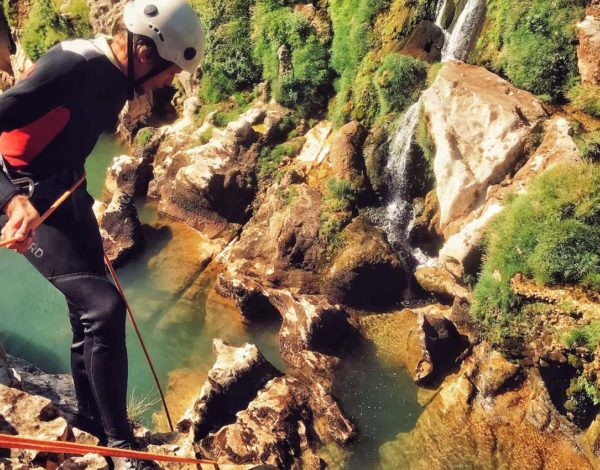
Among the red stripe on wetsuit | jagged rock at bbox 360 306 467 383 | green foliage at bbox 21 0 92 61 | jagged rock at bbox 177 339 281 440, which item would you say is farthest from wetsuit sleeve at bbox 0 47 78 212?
green foliage at bbox 21 0 92 61

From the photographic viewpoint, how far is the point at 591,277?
8.40 m

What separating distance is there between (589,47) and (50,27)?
61.7 ft

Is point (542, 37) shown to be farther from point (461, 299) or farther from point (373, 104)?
point (461, 299)

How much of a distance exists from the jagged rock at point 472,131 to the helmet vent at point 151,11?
8.17 metres

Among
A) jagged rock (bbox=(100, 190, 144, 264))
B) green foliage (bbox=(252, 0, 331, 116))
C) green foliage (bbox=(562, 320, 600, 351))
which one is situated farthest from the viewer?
green foliage (bbox=(252, 0, 331, 116))

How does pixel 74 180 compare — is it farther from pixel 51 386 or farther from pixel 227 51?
pixel 227 51

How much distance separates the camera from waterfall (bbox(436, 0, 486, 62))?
1228 cm

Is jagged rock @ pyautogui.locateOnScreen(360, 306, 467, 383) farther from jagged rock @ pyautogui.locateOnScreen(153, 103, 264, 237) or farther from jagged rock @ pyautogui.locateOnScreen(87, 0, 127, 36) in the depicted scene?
jagged rock @ pyautogui.locateOnScreen(87, 0, 127, 36)

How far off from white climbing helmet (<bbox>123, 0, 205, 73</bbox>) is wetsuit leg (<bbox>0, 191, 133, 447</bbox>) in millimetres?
1482

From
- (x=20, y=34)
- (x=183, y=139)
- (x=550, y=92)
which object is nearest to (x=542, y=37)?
(x=550, y=92)

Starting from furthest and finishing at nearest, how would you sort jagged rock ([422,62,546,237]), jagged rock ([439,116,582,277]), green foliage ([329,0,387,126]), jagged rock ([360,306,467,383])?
green foliage ([329,0,387,126]), jagged rock ([422,62,546,237]), jagged rock ([360,306,467,383]), jagged rock ([439,116,582,277])

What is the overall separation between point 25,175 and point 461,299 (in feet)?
27.5

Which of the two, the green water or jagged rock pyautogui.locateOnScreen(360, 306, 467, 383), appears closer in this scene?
the green water

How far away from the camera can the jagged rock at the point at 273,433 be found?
24.9 feet
